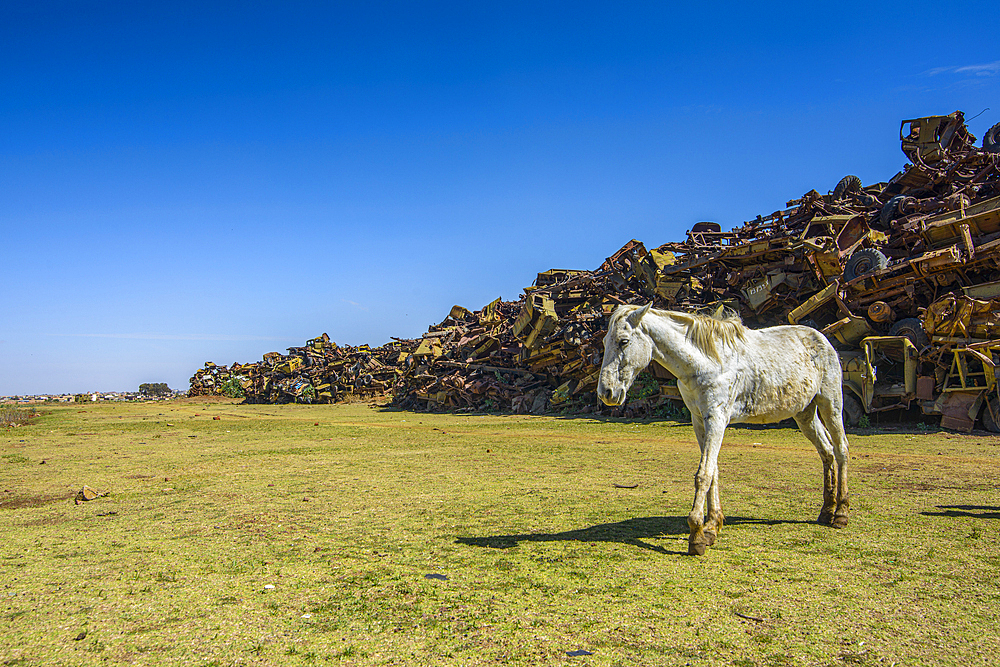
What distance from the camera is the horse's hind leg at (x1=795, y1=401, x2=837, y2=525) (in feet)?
17.9

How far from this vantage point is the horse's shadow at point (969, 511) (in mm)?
5621

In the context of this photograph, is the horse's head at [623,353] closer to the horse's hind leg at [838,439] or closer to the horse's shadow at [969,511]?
the horse's hind leg at [838,439]

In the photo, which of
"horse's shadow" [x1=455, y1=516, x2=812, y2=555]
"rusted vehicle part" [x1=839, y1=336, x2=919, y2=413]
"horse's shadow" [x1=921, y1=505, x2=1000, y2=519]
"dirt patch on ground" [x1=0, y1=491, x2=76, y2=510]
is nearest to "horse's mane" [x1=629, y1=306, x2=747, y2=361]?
"horse's shadow" [x1=455, y1=516, x2=812, y2=555]

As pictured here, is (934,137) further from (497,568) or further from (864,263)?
(497,568)

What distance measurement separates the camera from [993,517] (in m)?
5.55

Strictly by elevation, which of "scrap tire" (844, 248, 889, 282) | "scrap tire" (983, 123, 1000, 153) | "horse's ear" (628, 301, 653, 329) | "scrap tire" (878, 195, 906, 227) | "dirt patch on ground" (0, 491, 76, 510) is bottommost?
"dirt patch on ground" (0, 491, 76, 510)

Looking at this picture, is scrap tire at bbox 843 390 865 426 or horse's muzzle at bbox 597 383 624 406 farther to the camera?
scrap tire at bbox 843 390 865 426

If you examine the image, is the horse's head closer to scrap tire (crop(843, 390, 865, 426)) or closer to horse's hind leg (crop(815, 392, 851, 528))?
horse's hind leg (crop(815, 392, 851, 528))

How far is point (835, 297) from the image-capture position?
14.4 metres

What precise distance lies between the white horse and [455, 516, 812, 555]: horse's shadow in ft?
1.59

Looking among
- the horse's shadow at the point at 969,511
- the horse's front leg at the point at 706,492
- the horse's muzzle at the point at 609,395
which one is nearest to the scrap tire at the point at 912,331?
the horse's shadow at the point at 969,511

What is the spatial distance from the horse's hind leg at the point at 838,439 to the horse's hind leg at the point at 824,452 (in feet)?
0.15

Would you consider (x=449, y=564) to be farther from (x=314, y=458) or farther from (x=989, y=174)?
(x=989, y=174)

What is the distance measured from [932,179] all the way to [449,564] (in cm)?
2221
